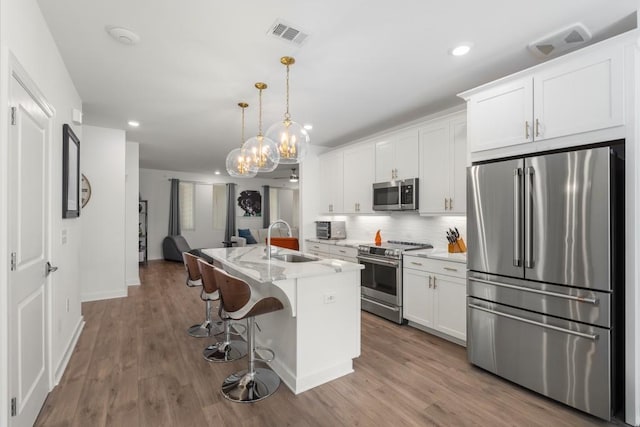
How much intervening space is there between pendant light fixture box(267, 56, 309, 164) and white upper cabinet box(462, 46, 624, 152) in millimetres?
1554

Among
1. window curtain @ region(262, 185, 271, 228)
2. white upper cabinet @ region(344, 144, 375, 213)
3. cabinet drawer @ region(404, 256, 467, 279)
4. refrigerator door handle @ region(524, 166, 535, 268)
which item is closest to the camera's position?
refrigerator door handle @ region(524, 166, 535, 268)

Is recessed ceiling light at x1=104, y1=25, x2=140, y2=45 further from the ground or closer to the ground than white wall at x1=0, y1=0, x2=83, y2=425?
A: further from the ground

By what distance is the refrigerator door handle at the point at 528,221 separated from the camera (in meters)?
2.33

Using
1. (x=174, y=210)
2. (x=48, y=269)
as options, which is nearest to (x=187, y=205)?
(x=174, y=210)

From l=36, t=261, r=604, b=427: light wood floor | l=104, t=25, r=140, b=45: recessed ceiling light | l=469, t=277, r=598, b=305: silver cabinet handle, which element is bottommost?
l=36, t=261, r=604, b=427: light wood floor

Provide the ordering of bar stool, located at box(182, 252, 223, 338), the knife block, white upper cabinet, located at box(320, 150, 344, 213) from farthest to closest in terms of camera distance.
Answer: white upper cabinet, located at box(320, 150, 344, 213) < the knife block < bar stool, located at box(182, 252, 223, 338)

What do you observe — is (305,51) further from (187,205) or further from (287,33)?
(187,205)

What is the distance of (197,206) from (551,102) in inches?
357

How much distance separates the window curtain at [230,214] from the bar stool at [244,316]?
7613 mm

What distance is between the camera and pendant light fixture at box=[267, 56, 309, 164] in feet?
8.90

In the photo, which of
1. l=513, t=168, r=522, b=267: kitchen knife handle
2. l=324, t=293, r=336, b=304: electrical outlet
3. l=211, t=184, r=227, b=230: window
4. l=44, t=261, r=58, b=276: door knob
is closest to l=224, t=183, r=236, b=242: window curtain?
l=211, t=184, r=227, b=230: window

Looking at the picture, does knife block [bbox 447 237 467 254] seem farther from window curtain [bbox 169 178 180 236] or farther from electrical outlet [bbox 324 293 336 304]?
window curtain [bbox 169 178 180 236]

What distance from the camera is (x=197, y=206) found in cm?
953

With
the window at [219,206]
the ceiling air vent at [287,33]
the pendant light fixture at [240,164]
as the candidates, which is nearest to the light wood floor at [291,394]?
the pendant light fixture at [240,164]
